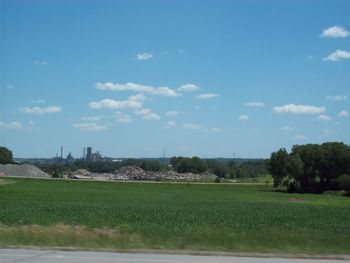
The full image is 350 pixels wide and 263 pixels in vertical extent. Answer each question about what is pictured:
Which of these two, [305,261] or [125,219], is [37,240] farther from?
[125,219]

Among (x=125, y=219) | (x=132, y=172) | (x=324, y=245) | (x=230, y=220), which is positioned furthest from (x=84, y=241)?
(x=132, y=172)

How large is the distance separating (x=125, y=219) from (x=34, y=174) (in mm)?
132143

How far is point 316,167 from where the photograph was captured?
110500mm

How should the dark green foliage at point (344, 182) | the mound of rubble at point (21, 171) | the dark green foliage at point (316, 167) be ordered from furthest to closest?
the mound of rubble at point (21, 171) < the dark green foliage at point (316, 167) < the dark green foliage at point (344, 182)

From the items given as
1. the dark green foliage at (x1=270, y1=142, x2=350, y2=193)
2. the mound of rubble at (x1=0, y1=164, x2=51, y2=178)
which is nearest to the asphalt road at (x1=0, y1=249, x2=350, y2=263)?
the dark green foliage at (x1=270, y1=142, x2=350, y2=193)

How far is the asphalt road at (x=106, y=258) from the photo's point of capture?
43.0 feet

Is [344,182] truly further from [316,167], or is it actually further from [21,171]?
[21,171]

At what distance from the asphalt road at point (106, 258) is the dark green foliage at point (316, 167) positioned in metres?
96.5

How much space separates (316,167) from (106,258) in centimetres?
10130

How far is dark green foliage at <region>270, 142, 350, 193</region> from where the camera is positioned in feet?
358

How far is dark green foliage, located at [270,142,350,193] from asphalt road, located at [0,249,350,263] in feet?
317

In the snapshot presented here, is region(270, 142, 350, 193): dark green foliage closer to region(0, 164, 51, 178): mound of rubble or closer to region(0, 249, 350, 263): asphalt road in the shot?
region(0, 164, 51, 178): mound of rubble

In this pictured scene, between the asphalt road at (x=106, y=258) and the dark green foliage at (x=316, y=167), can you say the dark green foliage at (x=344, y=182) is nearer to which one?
the dark green foliage at (x=316, y=167)

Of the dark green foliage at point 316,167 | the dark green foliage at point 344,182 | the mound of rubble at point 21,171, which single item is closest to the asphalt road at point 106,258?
the dark green foliage at point 344,182
